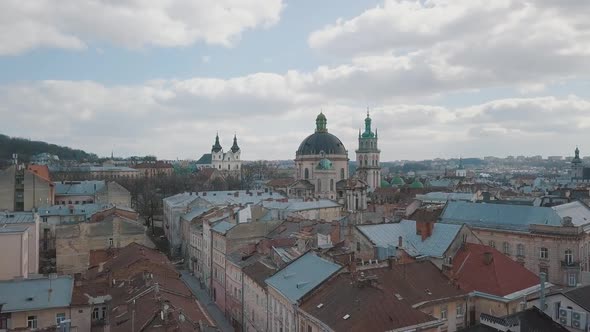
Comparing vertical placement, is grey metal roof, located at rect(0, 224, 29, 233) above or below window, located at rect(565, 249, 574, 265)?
above

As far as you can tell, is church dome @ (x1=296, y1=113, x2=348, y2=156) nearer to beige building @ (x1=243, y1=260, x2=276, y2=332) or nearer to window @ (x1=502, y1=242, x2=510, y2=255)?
window @ (x1=502, y1=242, x2=510, y2=255)

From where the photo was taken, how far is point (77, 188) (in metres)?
89.8

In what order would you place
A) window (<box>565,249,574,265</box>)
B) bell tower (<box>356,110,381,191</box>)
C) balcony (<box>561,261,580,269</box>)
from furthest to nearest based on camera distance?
bell tower (<box>356,110,381,191</box>)
window (<box>565,249,574,265</box>)
balcony (<box>561,261,580,269</box>)

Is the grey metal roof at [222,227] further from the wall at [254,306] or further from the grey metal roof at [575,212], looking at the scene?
the grey metal roof at [575,212]

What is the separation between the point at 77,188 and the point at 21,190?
58.3ft

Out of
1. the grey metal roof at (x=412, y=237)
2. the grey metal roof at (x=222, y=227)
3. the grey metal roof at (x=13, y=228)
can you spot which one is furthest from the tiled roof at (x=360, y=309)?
the grey metal roof at (x=13, y=228)

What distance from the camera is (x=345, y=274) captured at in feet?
94.4

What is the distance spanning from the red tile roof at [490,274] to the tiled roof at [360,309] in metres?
7.75

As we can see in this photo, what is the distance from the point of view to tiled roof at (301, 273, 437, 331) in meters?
23.0

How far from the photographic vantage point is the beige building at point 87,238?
4938 cm

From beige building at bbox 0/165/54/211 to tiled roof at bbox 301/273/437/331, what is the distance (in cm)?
5811

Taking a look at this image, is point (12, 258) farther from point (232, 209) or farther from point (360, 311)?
point (360, 311)

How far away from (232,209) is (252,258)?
16.6m

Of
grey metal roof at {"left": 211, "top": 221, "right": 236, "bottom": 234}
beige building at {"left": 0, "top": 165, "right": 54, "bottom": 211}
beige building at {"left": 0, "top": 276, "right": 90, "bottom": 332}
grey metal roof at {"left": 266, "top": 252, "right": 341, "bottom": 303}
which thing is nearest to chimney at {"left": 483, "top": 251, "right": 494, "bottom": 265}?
grey metal roof at {"left": 266, "top": 252, "right": 341, "bottom": 303}
